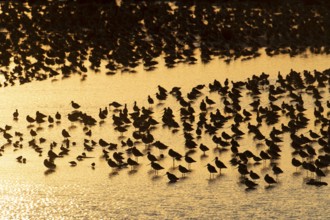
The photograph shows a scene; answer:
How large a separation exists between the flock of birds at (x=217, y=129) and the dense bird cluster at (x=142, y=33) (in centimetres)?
1015

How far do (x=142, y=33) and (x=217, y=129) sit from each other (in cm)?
2657

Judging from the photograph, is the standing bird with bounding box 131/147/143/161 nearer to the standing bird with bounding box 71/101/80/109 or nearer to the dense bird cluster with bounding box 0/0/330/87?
the standing bird with bounding box 71/101/80/109

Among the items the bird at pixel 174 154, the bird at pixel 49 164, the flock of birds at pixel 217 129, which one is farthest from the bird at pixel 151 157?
the bird at pixel 49 164

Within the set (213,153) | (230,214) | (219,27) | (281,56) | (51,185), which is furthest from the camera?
(219,27)

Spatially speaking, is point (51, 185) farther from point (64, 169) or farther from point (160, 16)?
point (160, 16)

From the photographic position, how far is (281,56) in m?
70.3

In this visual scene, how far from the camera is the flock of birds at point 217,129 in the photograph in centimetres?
4566

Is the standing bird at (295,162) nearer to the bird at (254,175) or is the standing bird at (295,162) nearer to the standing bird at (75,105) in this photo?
the bird at (254,175)

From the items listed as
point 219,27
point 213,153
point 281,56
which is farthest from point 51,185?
point 219,27

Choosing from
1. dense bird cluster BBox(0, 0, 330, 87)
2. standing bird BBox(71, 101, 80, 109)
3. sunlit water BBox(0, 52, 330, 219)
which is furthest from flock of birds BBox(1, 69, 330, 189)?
dense bird cluster BBox(0, 0, 330, 87)

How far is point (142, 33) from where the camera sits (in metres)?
76.4

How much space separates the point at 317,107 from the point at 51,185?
16046 mm

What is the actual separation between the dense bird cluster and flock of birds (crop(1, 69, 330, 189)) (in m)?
10.2

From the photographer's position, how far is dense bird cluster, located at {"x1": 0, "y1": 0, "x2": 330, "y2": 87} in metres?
68.4
